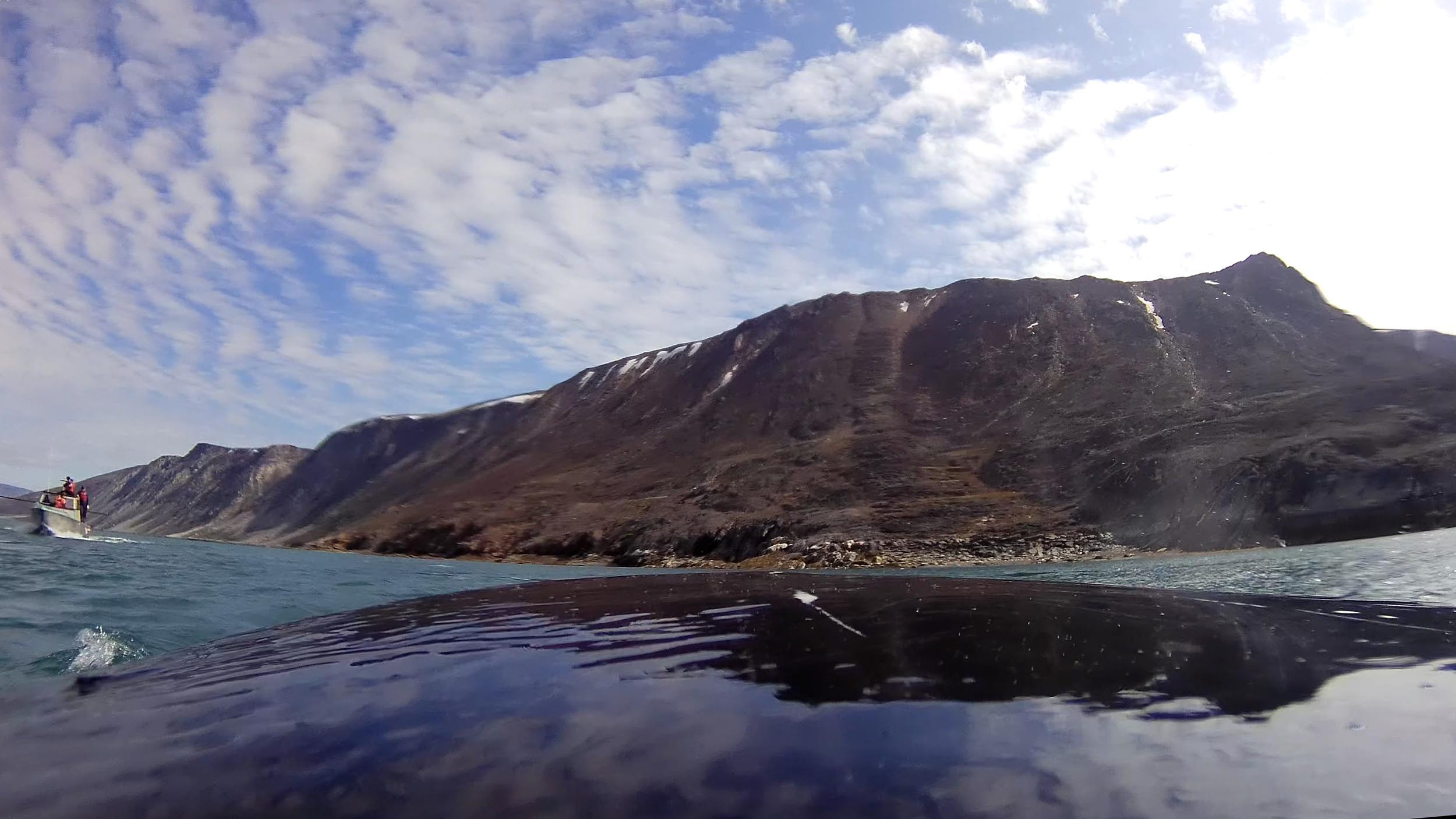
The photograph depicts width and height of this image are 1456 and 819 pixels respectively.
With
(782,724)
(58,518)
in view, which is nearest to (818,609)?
(782,724)

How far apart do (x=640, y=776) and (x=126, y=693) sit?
4515mm

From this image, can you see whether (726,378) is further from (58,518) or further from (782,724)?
(782,724)

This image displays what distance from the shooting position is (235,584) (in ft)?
68.1

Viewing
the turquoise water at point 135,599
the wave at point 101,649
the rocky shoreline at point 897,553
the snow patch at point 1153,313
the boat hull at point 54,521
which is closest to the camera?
the wave at point 101,649

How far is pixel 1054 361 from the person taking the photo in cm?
7919

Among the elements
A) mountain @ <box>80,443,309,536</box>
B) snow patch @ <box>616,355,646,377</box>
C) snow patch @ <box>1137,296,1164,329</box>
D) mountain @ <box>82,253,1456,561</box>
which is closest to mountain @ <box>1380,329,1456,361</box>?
mountain @ <box>82,253,1456,561</box>

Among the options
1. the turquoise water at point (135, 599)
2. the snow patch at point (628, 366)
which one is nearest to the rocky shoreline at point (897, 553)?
the turquoise water at point (135, 599)

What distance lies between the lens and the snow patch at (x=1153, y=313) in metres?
78.3

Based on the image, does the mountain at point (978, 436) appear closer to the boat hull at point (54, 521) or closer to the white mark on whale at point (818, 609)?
the boat hull at point (54, 521)

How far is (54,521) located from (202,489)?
161m

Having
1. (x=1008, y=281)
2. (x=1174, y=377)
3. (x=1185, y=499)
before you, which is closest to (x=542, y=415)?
(x=1008, y=281)

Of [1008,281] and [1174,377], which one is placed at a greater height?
[1008,281]

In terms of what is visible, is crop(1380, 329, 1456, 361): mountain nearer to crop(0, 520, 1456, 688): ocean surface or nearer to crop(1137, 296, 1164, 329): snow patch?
crop(1137, 296, 1164, 329): snow patch

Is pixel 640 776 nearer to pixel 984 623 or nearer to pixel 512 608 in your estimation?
pixel 984 623
